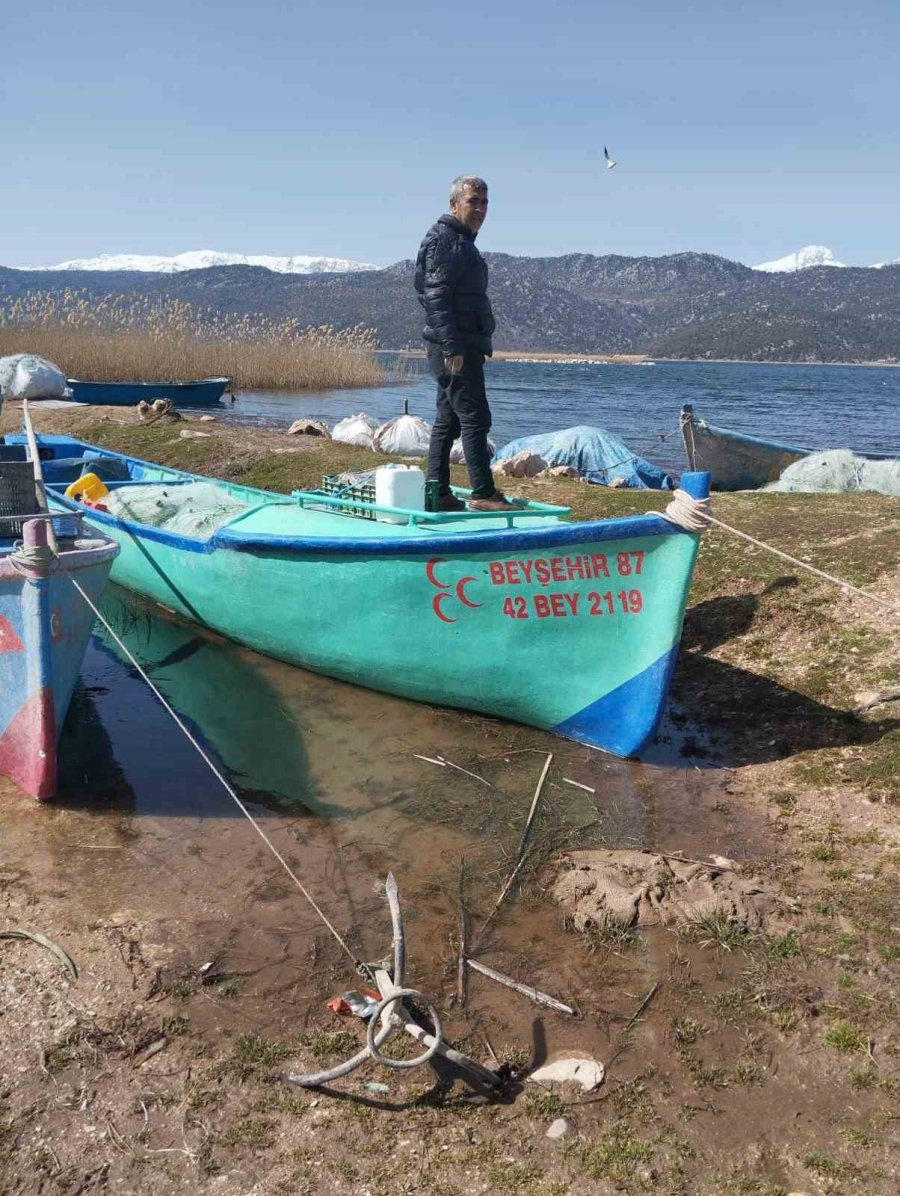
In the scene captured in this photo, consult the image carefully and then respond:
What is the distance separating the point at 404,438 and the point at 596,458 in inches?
118

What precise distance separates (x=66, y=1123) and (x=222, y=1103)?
17.7 inches

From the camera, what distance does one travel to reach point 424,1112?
2.75m

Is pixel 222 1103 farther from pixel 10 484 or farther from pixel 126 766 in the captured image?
pixel 10 484

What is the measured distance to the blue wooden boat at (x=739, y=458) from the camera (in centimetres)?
1331

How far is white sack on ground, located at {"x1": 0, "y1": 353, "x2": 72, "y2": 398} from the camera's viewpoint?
61.6ft

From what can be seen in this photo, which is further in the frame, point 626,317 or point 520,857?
point 626,317

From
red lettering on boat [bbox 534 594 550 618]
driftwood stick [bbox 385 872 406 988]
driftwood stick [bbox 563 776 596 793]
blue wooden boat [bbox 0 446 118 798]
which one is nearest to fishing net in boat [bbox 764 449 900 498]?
red lettering on boat [bbox 534 594 550 618]

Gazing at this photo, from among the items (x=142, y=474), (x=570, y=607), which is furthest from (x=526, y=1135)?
(x=142, y=474)

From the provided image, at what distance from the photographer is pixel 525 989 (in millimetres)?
3248

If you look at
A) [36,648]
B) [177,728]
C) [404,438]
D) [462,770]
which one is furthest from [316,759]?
[404,438]

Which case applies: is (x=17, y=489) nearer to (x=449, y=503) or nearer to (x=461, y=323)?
(x=449, y=503)

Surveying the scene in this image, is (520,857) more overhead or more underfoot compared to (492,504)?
more underfoot

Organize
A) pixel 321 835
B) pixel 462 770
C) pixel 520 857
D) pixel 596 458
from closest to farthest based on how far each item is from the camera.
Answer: pixel 520 857, pixel 321 835, pixel 462 770, pixel 596 458

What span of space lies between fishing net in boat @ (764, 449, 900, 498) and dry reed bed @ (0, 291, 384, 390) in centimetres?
1922
